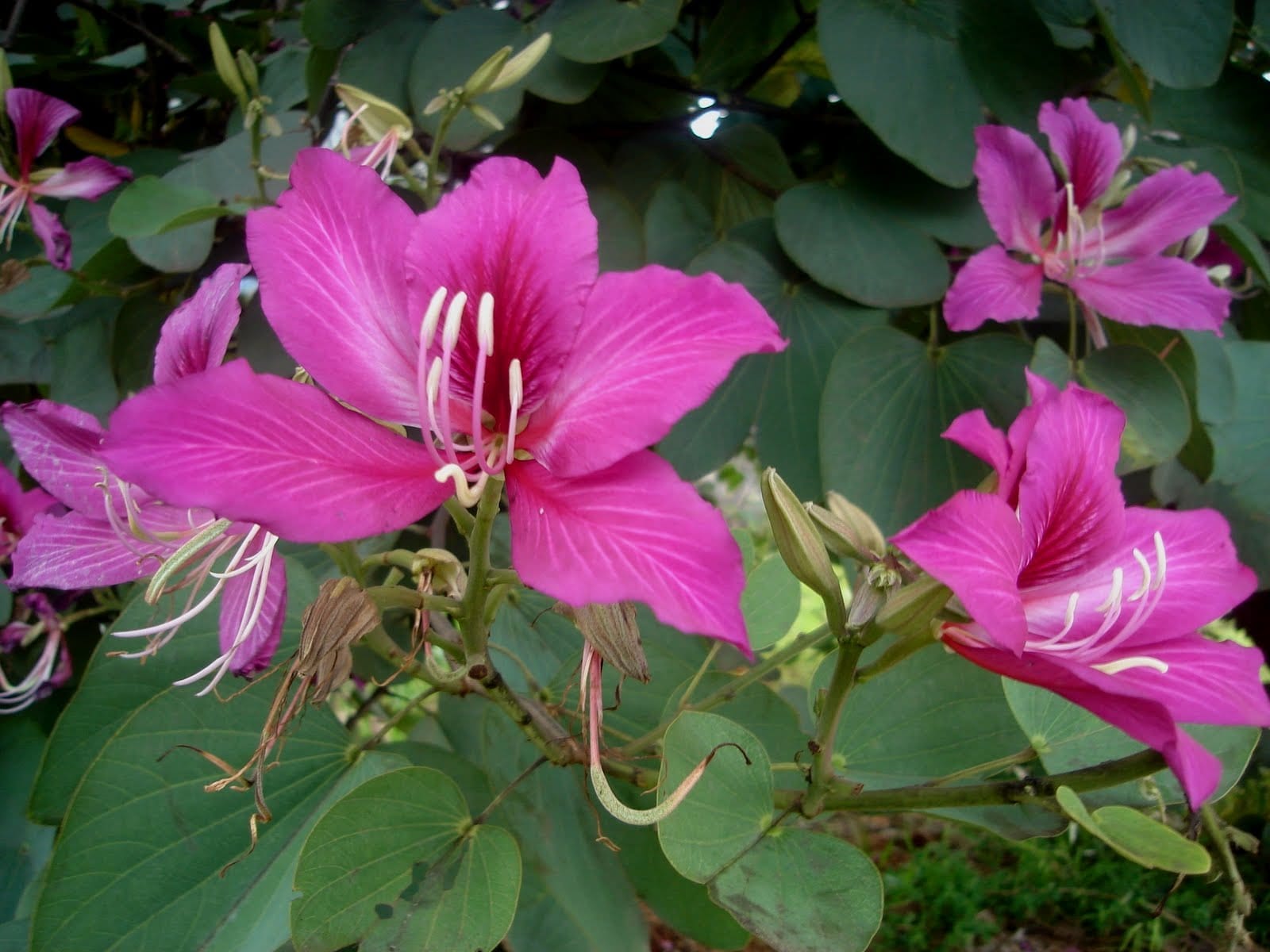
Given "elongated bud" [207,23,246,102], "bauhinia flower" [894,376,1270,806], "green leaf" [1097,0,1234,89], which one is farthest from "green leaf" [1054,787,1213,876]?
"elongated bud" [207,23,246,102]

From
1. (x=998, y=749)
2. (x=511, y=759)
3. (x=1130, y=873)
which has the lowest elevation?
(x=1130, y=873)

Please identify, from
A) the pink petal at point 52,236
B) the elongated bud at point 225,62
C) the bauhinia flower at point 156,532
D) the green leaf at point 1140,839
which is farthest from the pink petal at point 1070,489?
the pink petal at point 52,236

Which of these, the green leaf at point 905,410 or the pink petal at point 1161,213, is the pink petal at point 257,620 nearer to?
the green leaf at point 905,410

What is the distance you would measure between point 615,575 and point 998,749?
366mm

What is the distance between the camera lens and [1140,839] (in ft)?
1.37

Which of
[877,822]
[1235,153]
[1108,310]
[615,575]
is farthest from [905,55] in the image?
[877,822]

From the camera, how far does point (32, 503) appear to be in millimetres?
850

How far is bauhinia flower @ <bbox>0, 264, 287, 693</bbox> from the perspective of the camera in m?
0.47

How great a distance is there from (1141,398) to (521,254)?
2.53ft

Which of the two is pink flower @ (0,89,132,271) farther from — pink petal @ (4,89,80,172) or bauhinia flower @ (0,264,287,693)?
bauhinia flower @ (0,264,287,693)

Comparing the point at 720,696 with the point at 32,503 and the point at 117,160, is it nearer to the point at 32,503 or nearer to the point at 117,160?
the point at 32,503

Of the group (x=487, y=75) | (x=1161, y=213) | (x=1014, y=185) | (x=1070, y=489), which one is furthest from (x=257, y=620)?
(x=1161, y=213)

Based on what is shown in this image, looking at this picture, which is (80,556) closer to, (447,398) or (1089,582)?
(447,398)

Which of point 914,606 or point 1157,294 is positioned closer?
point 914,606
